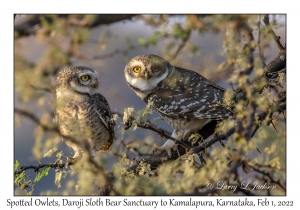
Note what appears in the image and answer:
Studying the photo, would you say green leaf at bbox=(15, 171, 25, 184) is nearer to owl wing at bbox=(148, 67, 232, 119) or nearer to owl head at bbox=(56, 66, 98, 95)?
owl head at bbox=(56, 66, 98, 95)

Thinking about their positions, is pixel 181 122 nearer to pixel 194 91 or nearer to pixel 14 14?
pixel 194 91

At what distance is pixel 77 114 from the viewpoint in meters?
3.24

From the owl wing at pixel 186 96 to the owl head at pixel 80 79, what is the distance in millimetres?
463

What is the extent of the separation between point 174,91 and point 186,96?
13 centimetres

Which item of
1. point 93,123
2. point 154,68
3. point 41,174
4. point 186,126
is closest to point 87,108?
point 93,123

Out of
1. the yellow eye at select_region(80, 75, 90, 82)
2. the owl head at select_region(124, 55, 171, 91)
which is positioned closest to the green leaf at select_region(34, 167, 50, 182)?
the yellow eye at select_region(80, 75, 90, 82)

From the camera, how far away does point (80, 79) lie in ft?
10.3

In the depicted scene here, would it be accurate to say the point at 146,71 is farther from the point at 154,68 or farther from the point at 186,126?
the point at 186,126

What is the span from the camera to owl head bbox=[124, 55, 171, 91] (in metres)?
3.41

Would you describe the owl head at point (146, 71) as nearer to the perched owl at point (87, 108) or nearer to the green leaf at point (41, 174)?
the perched owl at point (87, 108)

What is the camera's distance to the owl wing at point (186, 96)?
10.5ft
